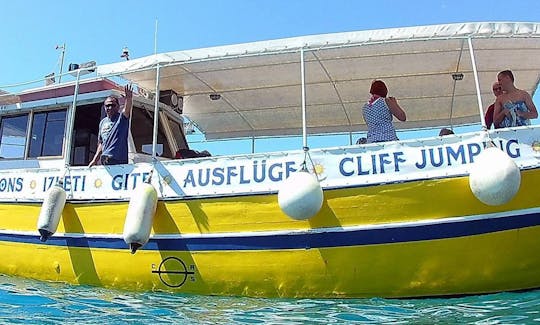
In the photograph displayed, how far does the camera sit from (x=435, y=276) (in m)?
4.61

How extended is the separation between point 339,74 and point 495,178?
308cm

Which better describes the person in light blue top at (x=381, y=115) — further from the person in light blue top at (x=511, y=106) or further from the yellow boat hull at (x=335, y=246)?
the person in light blue top at (x=511, y=106)

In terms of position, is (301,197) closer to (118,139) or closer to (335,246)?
(335,246)

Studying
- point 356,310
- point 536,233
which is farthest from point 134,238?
point 536,233

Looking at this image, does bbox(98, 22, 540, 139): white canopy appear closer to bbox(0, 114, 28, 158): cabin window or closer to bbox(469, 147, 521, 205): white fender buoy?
bbox(469, 147, 521, 205): white fender buoy

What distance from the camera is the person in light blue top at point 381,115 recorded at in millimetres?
5215

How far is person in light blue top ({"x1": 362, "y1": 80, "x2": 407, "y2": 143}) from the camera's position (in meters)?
5.21

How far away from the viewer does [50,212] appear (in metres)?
5.55

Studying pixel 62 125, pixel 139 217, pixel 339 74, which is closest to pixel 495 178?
pixel 339 74

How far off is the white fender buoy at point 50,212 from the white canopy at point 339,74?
154 centimetres

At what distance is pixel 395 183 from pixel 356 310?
121cm

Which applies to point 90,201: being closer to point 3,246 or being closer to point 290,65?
point 3,246

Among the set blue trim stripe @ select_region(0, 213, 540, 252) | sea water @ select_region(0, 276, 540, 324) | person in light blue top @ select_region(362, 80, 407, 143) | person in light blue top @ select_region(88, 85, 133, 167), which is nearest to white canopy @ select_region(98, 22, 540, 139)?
person in light blue top @ select_region(88, 85, 133, 167)

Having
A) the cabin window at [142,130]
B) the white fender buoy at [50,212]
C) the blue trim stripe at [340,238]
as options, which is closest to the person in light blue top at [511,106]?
the blue trim stripe at [340,238]
